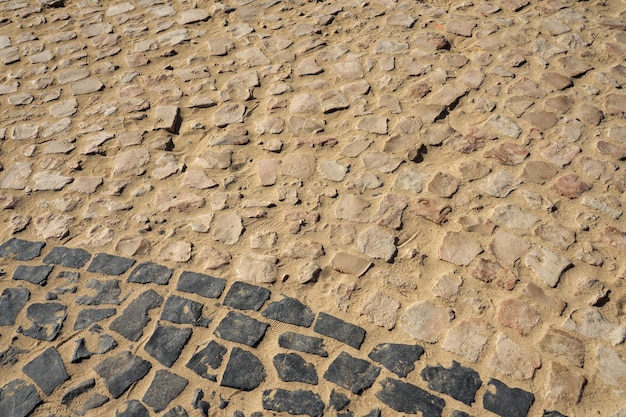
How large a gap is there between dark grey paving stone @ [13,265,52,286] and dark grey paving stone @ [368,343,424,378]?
6.04ft

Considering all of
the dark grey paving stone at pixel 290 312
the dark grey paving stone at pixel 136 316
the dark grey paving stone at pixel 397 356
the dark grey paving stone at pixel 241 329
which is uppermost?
the dark grey paving stone at pixel 136 316

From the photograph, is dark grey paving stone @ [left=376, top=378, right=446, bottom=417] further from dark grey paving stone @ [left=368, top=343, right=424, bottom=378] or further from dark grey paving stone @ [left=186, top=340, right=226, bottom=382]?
dark grey paving stone @ [left=186, top=340, right=226, bottom=382]

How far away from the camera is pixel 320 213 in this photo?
11.4ft

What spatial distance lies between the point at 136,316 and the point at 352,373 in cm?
113

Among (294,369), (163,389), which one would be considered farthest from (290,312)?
(163,389)

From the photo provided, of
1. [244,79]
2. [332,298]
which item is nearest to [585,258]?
[332,298]

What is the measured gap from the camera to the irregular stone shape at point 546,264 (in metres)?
3.00

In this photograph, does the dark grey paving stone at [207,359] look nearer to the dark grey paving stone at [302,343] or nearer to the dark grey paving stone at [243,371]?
the dark grey paving stone at [243,371]

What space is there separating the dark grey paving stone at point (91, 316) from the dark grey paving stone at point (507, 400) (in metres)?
1.87

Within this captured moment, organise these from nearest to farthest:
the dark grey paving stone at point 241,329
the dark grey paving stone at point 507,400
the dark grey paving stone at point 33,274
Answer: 1. the dark grey paving stone at point 507,400
2. the dark grey paving stone at point 241,329
3. the dark grey paving stone at point 33,274

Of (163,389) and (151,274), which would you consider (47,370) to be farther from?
(151,274)

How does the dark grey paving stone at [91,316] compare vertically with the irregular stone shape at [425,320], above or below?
above

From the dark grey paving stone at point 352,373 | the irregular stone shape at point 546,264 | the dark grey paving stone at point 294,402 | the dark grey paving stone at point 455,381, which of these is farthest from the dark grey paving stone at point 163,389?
the irregular stone shape at point 546,264

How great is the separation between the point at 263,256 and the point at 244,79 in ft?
6.12
